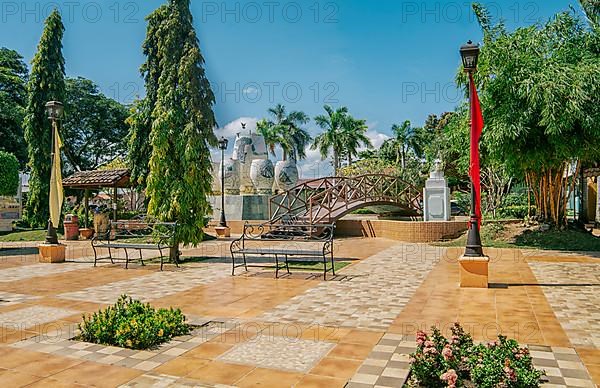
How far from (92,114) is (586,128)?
33.1 meters

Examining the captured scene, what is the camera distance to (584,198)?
20.6 metres

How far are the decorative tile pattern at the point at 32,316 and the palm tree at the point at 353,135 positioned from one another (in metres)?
36.9

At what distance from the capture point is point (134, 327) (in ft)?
16.8

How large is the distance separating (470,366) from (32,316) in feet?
18.4

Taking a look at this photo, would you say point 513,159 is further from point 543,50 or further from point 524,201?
point 524,201

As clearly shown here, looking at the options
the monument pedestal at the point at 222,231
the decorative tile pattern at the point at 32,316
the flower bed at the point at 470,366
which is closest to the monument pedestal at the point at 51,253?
the decorative tile pattern at the point at 32,316

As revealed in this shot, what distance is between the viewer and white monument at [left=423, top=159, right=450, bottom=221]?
57.1 ft

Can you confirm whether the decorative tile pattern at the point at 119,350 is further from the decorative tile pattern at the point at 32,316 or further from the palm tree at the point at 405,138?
the palm tree at the point at 405,138

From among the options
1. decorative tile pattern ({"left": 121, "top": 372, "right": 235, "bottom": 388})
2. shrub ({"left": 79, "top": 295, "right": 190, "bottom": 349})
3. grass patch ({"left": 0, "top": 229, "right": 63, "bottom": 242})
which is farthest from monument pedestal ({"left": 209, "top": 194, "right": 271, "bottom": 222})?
decorative tile pattern ({"left": 121, "top": 372, "right": 235, "bottom": 388})

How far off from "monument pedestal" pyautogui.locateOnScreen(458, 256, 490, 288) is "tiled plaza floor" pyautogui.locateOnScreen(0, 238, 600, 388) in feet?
0.64

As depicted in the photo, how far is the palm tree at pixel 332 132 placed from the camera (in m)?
42.6

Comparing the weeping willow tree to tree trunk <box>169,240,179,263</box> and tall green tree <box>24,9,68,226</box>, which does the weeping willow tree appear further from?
tall green tree <box>24,9,68,226</box>

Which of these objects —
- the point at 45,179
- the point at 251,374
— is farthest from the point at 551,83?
the point at 45,179

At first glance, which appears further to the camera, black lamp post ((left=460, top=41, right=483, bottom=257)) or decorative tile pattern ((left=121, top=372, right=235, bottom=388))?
black lamp post ((left=460, top=41, right=483, bottom=257))
